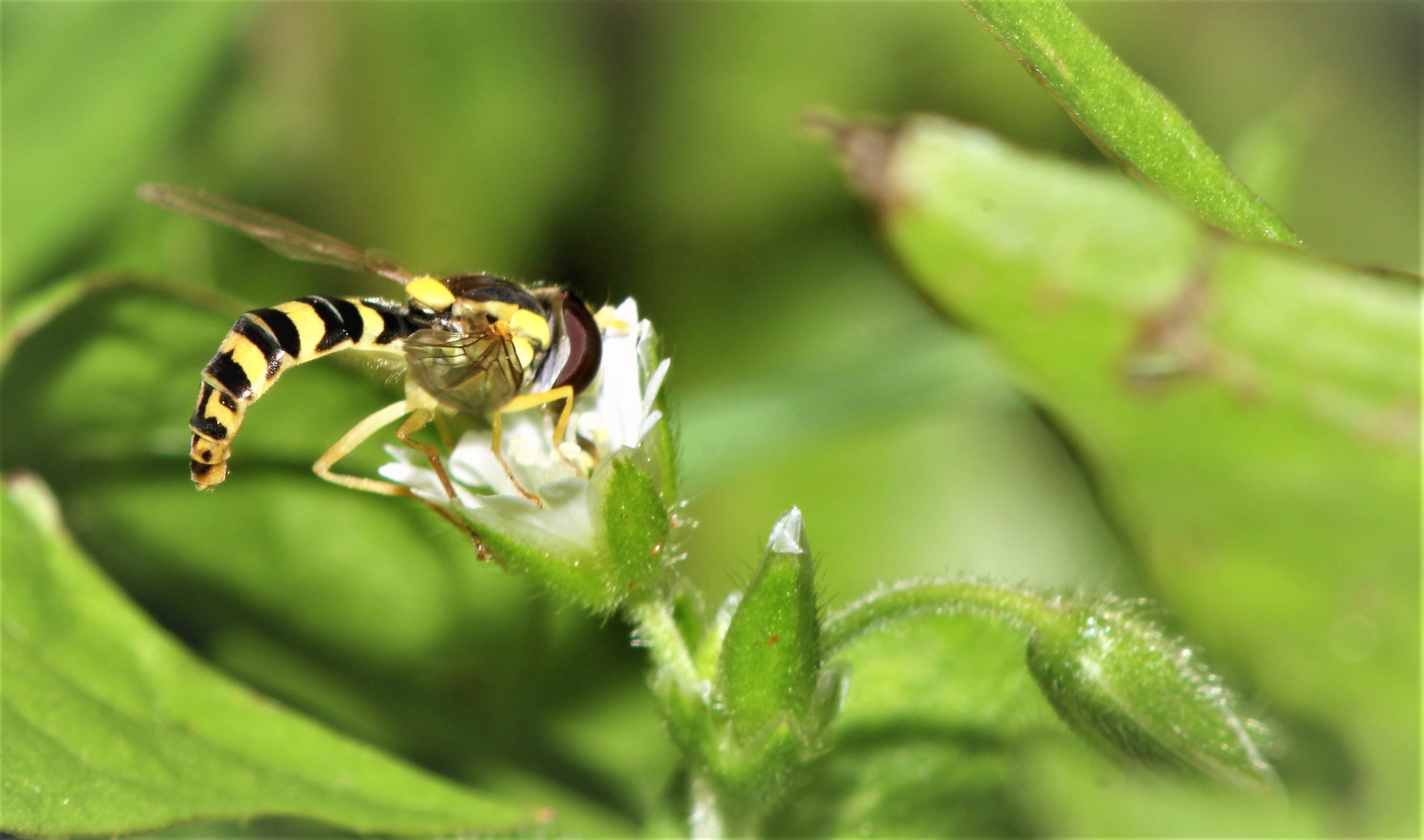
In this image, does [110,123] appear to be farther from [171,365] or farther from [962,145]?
[962,145]

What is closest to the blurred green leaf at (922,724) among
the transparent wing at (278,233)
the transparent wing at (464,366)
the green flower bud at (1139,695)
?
the green flower bud at (1139,695)

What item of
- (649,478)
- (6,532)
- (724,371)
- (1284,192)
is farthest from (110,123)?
(1284,192)

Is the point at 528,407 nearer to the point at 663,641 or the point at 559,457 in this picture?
the point at 559,457

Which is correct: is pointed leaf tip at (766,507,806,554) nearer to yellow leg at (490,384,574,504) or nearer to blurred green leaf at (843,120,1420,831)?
yellow leg at (490,384,574,504)

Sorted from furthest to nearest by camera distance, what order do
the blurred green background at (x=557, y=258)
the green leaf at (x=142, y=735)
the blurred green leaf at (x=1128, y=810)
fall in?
1. the blurred green leaf at (x=1128, y=810)
2. the blurred green background at (x=557, y=258)
3. the green leaf at (x=142, y=735)

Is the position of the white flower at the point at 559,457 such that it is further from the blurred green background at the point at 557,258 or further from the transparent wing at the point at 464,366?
the blurred green background at the point at 557,258

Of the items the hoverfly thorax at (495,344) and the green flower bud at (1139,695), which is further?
the hoverfly thorax at (495,344)

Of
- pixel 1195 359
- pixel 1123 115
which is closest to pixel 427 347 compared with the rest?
pixel 1123 115
